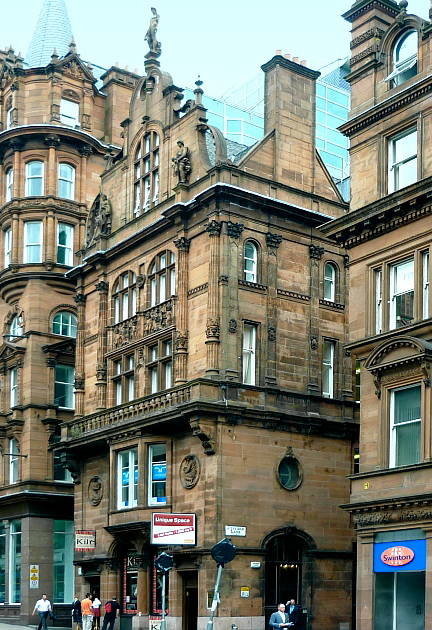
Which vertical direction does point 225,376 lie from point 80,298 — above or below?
below

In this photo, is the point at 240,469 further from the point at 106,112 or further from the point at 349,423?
the point at 106,112

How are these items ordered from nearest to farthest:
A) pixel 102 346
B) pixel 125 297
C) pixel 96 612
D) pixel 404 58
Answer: pixel 404 58 < pixel 96 612 < pixel 125 297 < pixel 102 346

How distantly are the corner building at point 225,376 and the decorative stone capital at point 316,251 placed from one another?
0.07 meters

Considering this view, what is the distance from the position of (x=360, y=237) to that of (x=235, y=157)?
45.8 feet

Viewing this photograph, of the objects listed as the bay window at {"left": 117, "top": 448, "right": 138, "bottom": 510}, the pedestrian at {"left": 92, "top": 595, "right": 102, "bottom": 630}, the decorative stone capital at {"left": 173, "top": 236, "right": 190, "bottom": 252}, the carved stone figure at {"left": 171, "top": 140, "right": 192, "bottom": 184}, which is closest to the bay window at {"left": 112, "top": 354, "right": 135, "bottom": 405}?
the bay window at {"left": 117, "top": 448, "right": 138, "bottom": 510}

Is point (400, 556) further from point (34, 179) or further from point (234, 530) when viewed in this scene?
point (34, 179)

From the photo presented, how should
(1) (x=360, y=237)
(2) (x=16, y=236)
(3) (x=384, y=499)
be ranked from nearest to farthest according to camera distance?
(3) (x=384, y=499) → (1) (x=360, y=237) → (2) (x=16, y=236)

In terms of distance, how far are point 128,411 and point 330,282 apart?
1029cm

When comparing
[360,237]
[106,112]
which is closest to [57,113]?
[106,112]

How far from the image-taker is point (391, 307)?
35.1 meters

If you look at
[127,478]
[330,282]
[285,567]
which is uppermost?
[330,282]

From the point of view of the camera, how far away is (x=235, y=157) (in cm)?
4906

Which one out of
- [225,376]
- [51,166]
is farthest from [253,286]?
[51,166]

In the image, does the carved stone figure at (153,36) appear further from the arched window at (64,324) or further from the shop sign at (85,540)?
the shop sign at (85,540)
